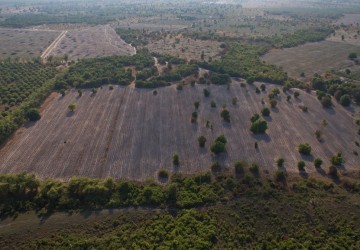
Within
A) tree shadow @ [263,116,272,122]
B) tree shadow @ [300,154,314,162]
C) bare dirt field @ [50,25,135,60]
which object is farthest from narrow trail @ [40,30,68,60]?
tree shadow @ [300,154,314,162]

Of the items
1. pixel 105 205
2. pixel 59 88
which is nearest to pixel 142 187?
pixel 105 205

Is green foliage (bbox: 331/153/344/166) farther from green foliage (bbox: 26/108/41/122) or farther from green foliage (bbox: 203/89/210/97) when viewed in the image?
green foliage (bbox: 26/108/41/122)

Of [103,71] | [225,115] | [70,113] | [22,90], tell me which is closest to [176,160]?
[225,115]

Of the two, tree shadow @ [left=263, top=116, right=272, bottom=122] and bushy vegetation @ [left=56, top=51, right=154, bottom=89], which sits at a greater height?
tree shadow @ [left=263, top=116, right=272, bottom=122]

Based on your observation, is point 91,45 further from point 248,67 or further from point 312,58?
point 312,58

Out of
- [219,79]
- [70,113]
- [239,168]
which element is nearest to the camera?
[239,168]

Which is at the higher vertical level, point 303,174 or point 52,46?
point 303,174

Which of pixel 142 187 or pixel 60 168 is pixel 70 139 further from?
pixel 142 187
